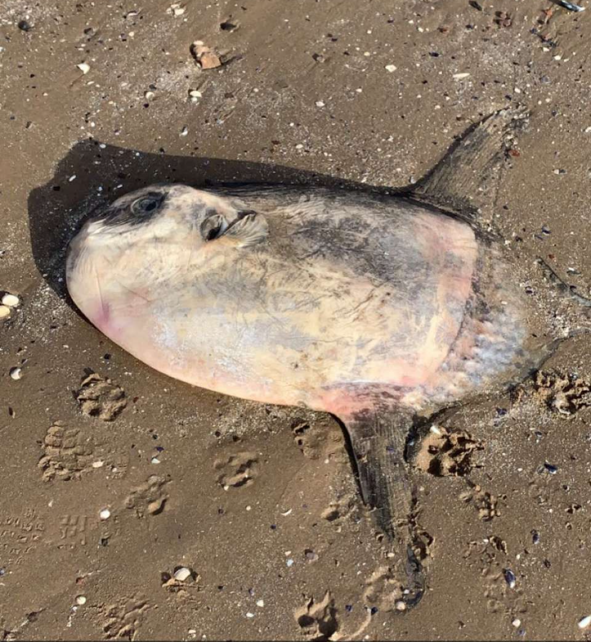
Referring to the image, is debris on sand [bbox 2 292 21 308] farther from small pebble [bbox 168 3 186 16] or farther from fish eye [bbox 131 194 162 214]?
small pebble [bbox 168 3 186 16]

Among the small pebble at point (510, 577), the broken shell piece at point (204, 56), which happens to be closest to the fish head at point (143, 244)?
the broken shell piece at point (204, 56)

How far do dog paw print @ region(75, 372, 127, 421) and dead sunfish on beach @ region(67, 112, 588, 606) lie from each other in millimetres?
418

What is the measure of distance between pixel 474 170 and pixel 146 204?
9.23ft

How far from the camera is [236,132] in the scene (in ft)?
17.0

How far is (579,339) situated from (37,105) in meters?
4.98

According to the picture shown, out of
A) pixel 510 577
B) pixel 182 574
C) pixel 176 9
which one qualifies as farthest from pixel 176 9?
pixel 510 577

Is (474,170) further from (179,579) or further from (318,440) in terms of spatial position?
(179,579)

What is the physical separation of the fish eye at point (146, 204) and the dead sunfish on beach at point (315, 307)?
1 centimetres

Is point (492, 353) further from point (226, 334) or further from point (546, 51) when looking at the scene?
point (546, 51)

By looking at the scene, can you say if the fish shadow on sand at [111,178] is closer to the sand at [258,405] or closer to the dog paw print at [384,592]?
the sand at [258,405]

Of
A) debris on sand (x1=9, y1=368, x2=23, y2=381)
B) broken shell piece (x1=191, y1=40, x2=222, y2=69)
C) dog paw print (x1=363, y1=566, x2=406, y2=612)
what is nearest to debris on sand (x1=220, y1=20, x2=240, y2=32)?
broken shell piece (x1=191, y1=40, x2=222, y2=69)

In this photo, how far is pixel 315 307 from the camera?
12.2ft

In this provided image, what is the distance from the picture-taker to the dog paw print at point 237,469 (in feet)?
13.2

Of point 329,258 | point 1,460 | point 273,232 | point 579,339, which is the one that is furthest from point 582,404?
point 1,460
